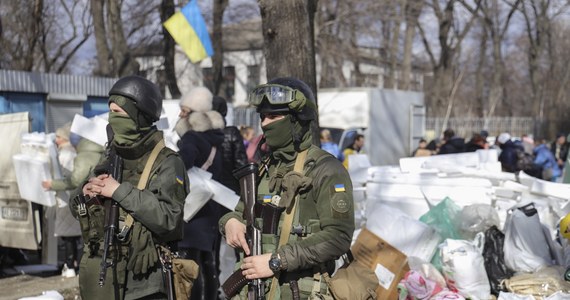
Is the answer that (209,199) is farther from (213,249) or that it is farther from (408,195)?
(408,195)

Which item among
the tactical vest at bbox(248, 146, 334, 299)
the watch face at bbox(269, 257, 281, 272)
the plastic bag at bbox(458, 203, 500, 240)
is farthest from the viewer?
the plastic bag at bbox(458, 203, 500, 240)

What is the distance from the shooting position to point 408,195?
7734 millimetres

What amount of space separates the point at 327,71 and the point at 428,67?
73.8 feet

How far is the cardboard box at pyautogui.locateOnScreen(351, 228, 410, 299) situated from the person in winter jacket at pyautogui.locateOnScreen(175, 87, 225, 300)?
4.08ft

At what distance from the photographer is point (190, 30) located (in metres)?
14.0

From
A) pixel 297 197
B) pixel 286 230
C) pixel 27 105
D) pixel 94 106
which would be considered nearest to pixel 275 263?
pixel 286 230

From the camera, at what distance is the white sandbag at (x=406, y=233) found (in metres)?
6.30

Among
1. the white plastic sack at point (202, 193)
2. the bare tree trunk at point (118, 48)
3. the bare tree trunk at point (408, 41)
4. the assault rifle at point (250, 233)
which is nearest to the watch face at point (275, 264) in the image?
the assault rifle at point (250, 233)

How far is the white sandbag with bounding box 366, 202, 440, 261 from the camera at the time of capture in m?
6.30

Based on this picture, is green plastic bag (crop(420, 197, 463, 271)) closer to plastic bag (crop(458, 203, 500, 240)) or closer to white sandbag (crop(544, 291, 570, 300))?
plastic bag (crop(458, 203, 500, 240))

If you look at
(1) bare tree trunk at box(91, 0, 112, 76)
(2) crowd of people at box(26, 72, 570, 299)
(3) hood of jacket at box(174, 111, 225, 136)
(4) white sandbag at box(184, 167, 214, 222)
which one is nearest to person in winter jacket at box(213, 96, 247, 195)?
(3) hood of jacket at box(174, 111, 225, 136)

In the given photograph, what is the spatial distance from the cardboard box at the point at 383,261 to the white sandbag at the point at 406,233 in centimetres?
43

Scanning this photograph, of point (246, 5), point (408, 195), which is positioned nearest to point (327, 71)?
point (246, 5)

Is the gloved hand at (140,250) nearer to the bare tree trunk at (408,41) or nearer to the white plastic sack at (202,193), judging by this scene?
the white plastic sack at (202,193)
